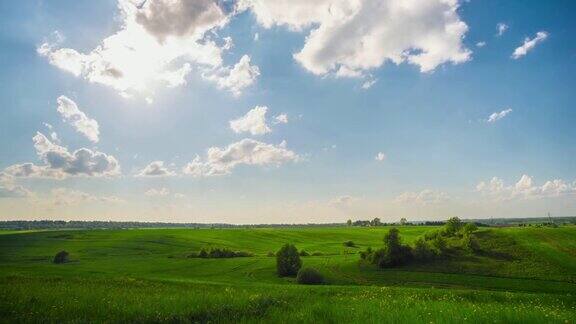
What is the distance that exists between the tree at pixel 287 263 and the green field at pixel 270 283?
97.8 inches

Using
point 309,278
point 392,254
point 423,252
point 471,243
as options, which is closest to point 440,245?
point 423,252

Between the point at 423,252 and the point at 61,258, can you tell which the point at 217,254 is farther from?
the point at 423,252

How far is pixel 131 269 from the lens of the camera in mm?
84375

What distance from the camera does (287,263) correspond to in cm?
7581

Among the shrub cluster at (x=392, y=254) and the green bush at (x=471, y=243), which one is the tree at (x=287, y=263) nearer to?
the shrub cluster at (x=392, y=254)

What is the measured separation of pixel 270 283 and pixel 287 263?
14554 mm

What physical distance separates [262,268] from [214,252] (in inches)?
1307

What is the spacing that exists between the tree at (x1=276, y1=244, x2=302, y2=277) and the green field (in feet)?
8.15

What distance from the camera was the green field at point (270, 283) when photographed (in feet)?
55.5

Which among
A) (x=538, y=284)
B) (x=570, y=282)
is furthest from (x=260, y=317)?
(x=570, y=282)

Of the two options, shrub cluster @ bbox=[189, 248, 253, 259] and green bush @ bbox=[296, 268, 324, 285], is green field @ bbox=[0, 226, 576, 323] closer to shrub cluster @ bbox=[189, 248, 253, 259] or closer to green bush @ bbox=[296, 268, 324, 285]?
green bush @ bbox=[296, 268, 324, 285]

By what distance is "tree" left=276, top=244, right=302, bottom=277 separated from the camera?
75250mm

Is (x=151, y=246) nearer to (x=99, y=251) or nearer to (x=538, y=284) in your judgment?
(x=99, y=251)

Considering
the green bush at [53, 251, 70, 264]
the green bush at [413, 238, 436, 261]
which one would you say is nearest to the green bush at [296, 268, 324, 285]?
the green bush at [413, 238, 436, 261]
